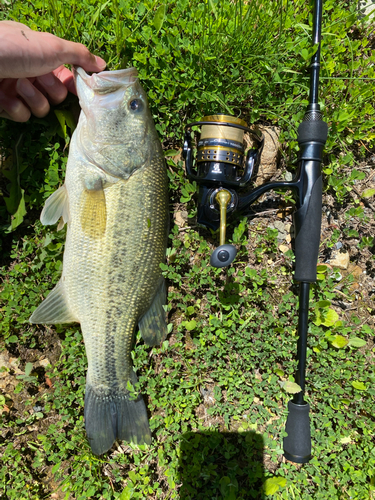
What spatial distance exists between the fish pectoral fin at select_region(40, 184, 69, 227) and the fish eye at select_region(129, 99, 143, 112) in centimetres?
71

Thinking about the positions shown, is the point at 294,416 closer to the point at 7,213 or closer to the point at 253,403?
the point at 253,403

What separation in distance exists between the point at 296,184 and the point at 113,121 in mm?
1274

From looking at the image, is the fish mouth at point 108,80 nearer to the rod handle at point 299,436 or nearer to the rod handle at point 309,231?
the rod handle at point 309,231

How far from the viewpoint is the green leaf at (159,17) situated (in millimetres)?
2189

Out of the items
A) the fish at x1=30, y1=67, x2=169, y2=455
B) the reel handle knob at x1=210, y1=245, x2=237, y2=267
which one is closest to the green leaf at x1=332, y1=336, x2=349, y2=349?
the reel handle knob at x1=210, y1=245, x2=237, y2=267

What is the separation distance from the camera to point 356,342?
2406mm

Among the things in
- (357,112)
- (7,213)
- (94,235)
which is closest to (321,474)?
(94,235)

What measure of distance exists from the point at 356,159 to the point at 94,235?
2.19m

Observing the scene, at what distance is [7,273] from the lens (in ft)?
8.07

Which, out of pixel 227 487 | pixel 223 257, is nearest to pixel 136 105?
pixel 223 257

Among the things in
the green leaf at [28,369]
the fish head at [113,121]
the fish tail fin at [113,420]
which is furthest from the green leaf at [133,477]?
the fish head at [113,121]

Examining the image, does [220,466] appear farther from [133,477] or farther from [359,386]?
[359,386]

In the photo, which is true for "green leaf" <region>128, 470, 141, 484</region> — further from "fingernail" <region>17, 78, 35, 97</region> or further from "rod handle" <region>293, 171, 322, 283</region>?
"fingernail" <region>17, 78, 35, 97</region>

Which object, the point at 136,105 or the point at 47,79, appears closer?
the point at 136,105
